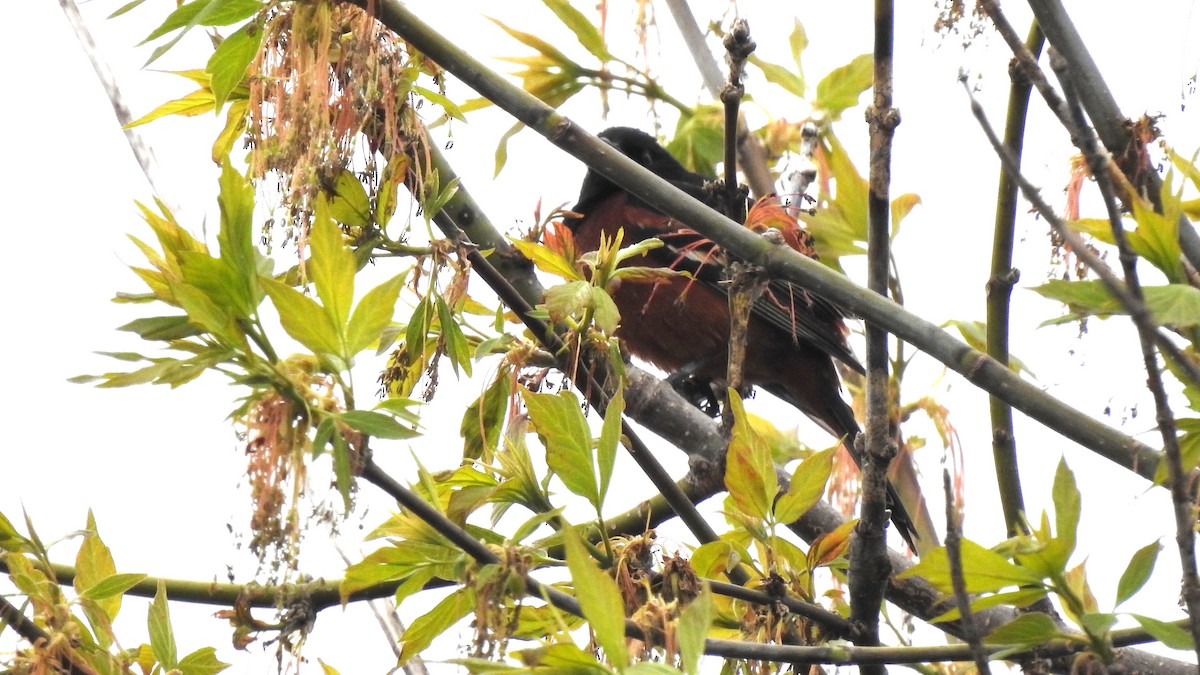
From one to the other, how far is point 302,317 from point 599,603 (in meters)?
0.38

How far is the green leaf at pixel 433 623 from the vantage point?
1486mm

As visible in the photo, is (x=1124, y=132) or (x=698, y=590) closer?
(x=698, y=590)

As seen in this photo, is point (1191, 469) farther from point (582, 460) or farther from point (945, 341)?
point (582, 460)

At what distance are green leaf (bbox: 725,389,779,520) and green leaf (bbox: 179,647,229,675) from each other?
660 mm

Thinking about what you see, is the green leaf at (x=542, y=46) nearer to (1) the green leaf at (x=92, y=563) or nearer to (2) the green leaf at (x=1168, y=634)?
(1) the green leaf at (x=92, y=563)

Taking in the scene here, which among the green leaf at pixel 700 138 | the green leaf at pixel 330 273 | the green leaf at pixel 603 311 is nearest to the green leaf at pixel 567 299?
the green leaf at pixel 603 311

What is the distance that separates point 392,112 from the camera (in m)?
1.46

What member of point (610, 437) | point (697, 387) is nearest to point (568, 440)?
point (610, 437)

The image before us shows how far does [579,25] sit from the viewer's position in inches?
89.7

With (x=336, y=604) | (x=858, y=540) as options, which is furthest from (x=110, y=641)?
(x=858, y=540)

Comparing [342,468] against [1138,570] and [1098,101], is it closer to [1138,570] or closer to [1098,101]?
[1138,570]

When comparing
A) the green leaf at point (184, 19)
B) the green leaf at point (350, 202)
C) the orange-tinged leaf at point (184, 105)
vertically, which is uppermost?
the orange-tinged leaf at point (184, 105)

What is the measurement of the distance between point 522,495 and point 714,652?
0.29 meters

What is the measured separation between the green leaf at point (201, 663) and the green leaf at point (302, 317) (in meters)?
0.57
